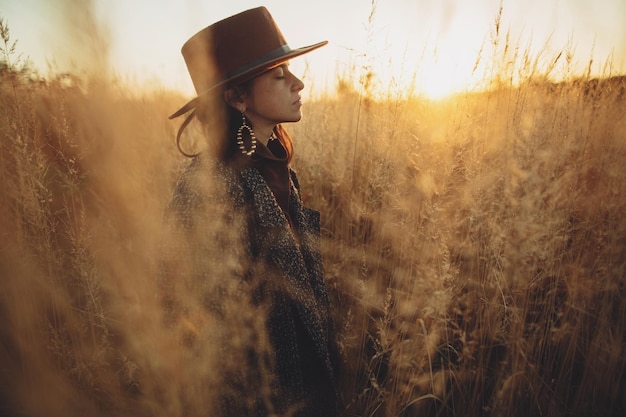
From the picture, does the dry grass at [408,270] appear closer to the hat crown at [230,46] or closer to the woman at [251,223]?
the woman at [251,223]

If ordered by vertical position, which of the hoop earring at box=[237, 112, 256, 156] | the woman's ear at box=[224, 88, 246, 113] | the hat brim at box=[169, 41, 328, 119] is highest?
the hat brim at box=[169, 41, 328, 119]

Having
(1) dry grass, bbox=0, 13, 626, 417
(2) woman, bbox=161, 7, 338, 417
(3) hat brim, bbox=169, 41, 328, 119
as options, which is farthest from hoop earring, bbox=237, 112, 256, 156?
(1) dry grass, bbox=0, 13, 626, 417

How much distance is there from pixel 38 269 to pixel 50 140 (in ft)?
2.55

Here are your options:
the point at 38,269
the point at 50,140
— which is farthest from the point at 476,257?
the point at 50,140

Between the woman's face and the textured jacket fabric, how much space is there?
0.70 feet

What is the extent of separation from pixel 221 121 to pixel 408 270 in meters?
0.91

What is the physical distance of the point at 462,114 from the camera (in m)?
1.54

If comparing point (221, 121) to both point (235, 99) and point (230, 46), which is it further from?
point (230, 46)

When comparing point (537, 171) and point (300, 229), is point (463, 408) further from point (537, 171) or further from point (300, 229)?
point (537, 171)

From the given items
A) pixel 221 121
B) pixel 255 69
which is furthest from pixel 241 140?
pixel 255 69

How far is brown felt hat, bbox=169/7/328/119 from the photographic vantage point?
106cm

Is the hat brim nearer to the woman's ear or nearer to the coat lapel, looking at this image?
the woman's ear

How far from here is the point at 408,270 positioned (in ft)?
4.44

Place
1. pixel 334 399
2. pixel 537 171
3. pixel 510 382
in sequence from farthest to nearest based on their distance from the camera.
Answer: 1. pixel 537 171
2. pixel 334 399
3. pixel 510 382
